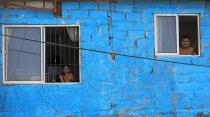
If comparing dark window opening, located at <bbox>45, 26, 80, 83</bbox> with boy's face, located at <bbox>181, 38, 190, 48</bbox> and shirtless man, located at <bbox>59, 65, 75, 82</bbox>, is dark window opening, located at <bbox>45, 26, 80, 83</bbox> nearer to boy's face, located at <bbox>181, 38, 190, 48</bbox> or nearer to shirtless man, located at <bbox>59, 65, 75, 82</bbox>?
shirtless man, located at <bbox>59, 65, 75, 82</bbox>

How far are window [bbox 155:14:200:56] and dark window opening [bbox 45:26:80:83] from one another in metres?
2.04

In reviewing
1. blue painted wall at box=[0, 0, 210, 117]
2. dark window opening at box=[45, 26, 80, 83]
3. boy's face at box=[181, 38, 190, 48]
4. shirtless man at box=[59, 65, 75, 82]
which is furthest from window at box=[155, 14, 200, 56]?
shirtless man at box=[59, 65, 75, 82]

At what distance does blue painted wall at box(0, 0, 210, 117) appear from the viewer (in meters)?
11.5

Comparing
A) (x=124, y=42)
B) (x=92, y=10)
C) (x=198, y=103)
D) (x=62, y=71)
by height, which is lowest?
(x=198, y=103)

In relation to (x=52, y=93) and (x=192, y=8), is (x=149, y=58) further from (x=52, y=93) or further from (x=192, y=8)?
(x=52, y=93)

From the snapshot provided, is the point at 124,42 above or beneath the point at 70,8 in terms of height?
beneath

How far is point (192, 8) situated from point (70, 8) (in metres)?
3.01

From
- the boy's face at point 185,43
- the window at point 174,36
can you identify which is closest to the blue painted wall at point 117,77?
the window at point 174,36

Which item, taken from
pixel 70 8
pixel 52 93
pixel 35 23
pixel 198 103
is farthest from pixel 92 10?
pixel 198 103

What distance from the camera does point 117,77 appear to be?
460 inches

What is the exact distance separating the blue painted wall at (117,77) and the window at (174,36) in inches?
7.2

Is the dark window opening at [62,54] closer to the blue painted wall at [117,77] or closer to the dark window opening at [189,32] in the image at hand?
the blue painted wall at [117,77]

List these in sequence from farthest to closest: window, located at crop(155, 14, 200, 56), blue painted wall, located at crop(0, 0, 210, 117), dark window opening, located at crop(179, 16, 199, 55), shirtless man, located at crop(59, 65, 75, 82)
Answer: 1. dark window opening, located at crop(179, 16, 199, 55)
2. window, located at crop(155, 14, 200, 56)
3. shirtless man, located at crop(59, 65, 75, 82)
4. blue painted wall, located at crop(0, 0, 210, 117)

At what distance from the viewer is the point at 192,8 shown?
11938 millimetres
